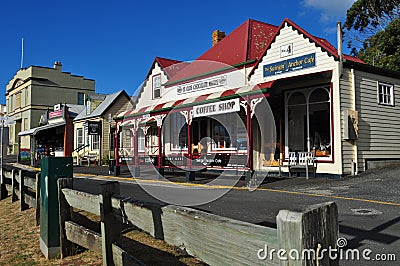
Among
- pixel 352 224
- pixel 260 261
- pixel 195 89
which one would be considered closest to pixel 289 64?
pixel 195 89

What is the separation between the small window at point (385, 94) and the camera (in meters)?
15.4

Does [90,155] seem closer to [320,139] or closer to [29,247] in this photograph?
[320,139]

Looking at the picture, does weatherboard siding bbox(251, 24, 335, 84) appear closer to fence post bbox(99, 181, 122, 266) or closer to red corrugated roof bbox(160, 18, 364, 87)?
red corrugated roof bbox(160, 18, 364, 87)

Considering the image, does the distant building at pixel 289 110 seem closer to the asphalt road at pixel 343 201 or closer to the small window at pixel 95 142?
the asphalt road at pixel 343 201

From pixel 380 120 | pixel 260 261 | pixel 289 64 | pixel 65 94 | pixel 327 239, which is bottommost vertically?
pixel 260 261

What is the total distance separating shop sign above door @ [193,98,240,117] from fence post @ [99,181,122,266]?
956 centimetres

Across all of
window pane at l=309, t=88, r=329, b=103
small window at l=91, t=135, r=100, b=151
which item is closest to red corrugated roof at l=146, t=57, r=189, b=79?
small window at l=91, t=135, r=100, b=151

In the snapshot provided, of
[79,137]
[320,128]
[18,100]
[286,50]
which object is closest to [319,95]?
[320,128]

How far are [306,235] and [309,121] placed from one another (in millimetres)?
14328

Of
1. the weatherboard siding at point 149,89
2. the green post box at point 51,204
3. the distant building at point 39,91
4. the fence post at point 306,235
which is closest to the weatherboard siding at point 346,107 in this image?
the green post box at point 51,204

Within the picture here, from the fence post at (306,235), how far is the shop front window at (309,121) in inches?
515

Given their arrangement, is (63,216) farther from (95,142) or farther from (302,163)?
(95,142)

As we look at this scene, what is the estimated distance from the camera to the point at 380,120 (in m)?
15.2

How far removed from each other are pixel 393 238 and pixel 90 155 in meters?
29.0
